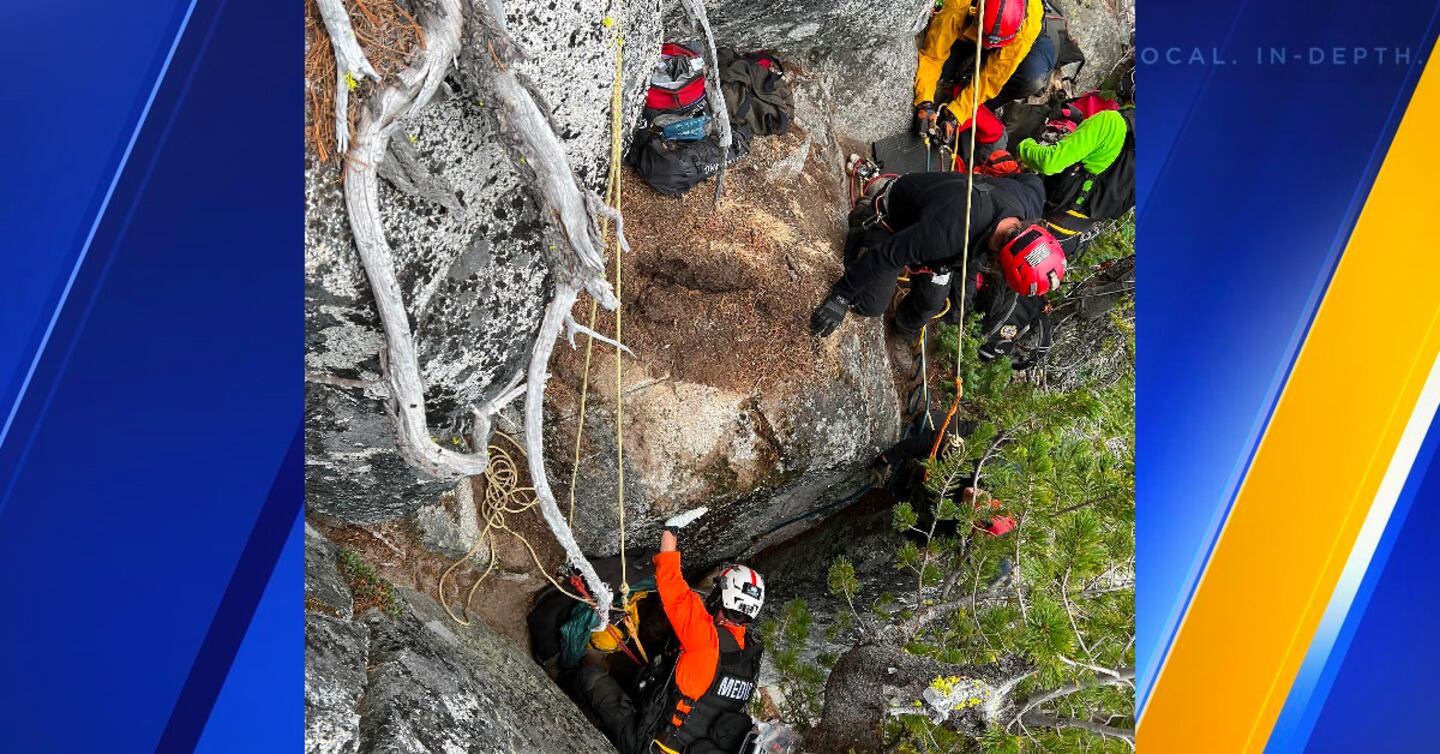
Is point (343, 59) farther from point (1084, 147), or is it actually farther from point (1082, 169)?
point (1082, 169)

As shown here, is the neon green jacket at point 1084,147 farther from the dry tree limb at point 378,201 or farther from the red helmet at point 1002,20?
the dry tree limb at point 378,201

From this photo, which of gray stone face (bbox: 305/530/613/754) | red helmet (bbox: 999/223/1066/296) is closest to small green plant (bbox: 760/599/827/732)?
gray stone face (bbox: 305/530/613/754)

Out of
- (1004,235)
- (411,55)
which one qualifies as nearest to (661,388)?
(1004,235)

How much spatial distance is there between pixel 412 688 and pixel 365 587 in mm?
863

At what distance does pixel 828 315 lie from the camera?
636cm

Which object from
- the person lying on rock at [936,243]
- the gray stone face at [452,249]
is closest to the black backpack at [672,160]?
the gray stone face at [452,249]

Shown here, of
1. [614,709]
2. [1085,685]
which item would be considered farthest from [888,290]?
[614,709]

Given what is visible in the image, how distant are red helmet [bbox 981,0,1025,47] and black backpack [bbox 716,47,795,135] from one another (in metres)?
1.88

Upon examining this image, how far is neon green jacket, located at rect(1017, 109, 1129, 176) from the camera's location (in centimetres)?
707

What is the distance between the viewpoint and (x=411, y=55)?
319 centimetres

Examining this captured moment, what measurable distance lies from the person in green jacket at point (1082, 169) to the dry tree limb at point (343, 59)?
5853 mm

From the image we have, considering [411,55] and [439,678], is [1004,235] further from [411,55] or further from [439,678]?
[439,678]

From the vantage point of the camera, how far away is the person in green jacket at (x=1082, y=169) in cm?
712

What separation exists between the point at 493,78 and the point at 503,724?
12.0 ft
